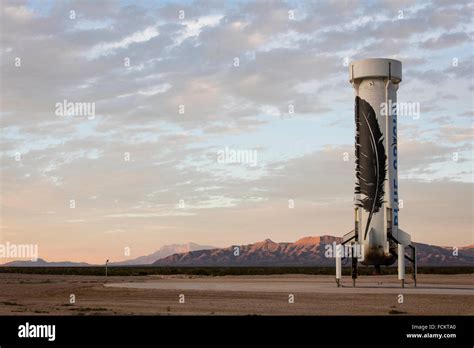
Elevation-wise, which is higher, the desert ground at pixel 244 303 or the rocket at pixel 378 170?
the rocket at pixel 378 170

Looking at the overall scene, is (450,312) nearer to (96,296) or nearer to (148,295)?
(148,295)

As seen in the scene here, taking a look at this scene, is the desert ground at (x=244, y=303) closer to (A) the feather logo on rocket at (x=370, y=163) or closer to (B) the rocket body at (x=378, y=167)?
(B) the rocket body at (x=378, y=167)

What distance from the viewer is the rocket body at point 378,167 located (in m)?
48.9

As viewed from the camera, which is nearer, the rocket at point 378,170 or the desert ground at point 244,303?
the desert ground at point 244,303

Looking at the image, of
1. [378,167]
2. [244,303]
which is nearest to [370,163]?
[378,167]

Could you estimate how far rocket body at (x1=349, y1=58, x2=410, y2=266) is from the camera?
48906 millimetres

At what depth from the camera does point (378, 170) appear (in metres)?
48.9

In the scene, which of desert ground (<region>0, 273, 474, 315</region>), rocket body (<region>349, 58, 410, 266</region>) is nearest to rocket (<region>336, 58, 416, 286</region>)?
rocket body (<region>349, 58, 410, 266</region>)

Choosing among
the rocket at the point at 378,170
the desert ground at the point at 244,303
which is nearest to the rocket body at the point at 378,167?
the rocket at the point at 378,170

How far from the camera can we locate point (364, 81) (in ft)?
163

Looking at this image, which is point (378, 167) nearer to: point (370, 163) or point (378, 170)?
point (378, 170)

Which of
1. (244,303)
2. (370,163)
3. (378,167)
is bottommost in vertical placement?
A: (244,303)

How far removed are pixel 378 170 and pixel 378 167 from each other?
22 cm
